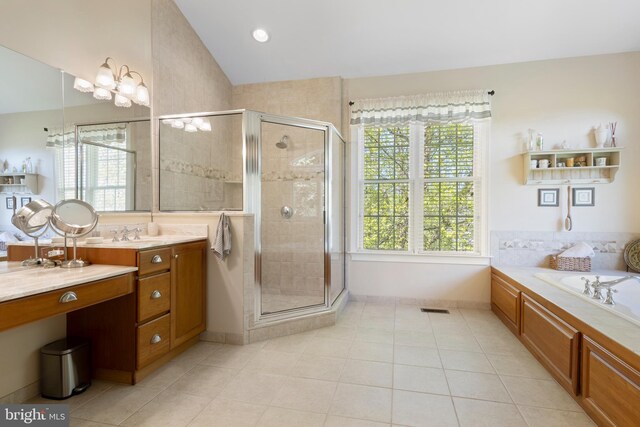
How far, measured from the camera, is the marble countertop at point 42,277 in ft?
4.14

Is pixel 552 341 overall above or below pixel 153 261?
below

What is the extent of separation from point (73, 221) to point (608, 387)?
3142 millimetres

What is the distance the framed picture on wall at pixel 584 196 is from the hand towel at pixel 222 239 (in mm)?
3540

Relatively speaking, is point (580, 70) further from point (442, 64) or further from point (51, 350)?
point (51, 350)

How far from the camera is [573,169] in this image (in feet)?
10.1

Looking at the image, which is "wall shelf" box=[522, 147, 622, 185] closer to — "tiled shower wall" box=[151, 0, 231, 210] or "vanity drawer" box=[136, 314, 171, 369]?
"tiled shower wall" box=[151, 0, 231, 210]

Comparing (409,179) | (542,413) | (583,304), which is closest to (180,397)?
(542,413)

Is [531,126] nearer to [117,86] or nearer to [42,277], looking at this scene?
[117,86]

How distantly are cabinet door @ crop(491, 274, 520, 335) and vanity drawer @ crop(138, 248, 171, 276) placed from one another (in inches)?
115

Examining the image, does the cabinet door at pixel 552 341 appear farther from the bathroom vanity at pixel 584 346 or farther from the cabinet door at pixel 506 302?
the cabinet door at pixel 506 302

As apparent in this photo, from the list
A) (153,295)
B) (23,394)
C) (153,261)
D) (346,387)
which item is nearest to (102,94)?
(153,261)

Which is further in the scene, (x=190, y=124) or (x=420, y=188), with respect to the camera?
(x=420, y=188)

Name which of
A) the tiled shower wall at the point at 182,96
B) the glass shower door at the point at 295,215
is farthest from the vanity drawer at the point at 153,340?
the tiled shower wall at the point at 182,96

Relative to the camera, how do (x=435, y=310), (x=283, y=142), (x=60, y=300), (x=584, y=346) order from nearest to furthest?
(x=60, y=300), (x=584, y=346), (x=283, y=142), (x=435, y=310)
